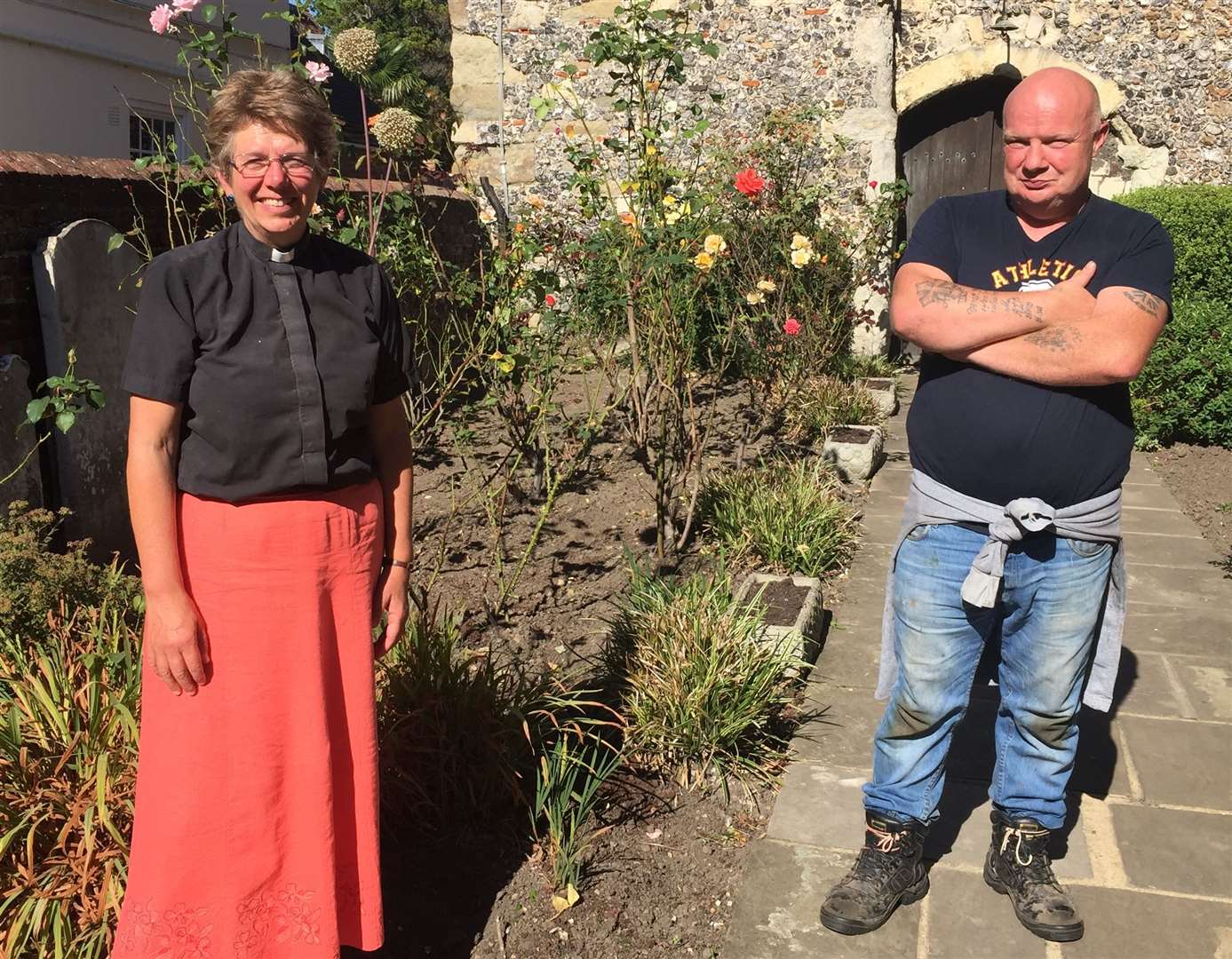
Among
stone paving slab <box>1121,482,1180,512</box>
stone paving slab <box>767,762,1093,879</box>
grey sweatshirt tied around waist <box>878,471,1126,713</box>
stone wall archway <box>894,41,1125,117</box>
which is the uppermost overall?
stone wall archway <box>894,41,1125,117</box>

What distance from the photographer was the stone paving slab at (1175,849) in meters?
2.96

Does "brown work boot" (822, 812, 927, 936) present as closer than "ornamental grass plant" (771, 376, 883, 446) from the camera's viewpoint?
Yes

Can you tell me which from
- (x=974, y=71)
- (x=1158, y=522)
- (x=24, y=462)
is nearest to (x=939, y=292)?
(x=24, y=462)

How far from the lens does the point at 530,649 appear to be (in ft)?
13.8

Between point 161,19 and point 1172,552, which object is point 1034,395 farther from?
point 1172,552

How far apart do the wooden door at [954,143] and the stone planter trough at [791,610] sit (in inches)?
253

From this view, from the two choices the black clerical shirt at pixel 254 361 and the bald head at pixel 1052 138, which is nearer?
the black clerical shirt at pixel 254 361

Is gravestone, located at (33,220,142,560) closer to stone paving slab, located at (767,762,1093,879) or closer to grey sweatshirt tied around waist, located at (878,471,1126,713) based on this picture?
stone paving slab, located at (767,762,1093,879)

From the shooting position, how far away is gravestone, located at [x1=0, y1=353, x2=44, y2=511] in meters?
4.00

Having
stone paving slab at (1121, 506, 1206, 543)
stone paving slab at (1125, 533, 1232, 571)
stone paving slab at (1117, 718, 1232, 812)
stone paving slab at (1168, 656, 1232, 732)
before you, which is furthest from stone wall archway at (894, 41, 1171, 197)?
→ stone paving slab at (1117, 718, 1232, 812)

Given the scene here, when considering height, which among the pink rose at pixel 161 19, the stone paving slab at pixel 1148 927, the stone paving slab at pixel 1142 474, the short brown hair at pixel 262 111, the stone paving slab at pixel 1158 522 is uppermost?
the pink rose at pixel 161 19

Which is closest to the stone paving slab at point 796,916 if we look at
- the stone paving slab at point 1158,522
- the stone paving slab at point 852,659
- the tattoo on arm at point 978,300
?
the stone paving slab at point 852,659

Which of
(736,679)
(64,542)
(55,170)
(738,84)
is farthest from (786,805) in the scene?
(738,84)

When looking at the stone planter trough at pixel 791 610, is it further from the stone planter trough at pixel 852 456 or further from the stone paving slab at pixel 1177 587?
the stone planter trough at pixel 852 456
